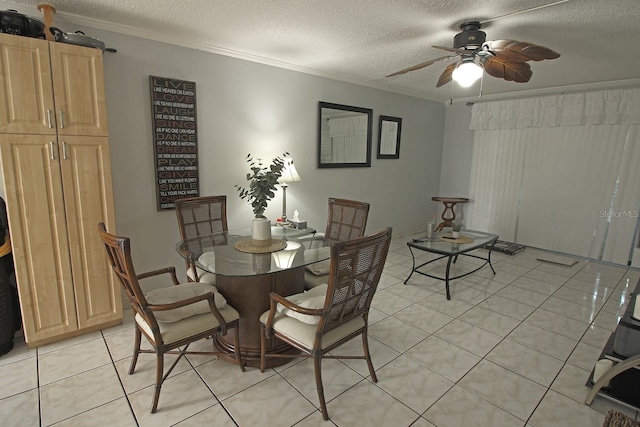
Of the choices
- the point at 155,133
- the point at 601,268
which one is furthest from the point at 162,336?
the point at 601,268

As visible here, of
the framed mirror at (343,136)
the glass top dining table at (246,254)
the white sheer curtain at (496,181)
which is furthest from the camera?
the white sheer curtain at (496,181)

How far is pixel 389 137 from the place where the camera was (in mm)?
4922

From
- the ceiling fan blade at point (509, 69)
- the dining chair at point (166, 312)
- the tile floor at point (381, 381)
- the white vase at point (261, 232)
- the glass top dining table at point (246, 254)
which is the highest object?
the ceiling fan blade at point (509, 69)

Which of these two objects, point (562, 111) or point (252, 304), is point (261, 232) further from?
point (562, 111)

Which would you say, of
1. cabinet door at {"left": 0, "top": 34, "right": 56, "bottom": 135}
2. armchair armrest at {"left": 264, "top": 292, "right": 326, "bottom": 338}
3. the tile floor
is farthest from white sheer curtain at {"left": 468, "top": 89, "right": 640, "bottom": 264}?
cabinet door at {"left": 0, "top": 34, "right": 56, "bottom": 135}

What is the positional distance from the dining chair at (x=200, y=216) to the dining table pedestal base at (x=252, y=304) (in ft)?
1.61

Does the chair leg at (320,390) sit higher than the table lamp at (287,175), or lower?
lower

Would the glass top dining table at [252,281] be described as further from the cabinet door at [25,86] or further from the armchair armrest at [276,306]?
the cabinet door at [25,86]

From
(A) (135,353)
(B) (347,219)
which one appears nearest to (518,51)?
(B) (347,219)

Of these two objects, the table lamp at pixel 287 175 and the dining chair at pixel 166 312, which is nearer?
the dining chair at pixel 166 312

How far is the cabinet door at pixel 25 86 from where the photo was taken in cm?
195

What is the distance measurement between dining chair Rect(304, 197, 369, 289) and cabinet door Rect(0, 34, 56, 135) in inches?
80.3

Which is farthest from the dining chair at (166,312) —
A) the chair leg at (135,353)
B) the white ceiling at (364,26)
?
the white ceiling at (364,26)

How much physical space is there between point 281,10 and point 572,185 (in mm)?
4455
